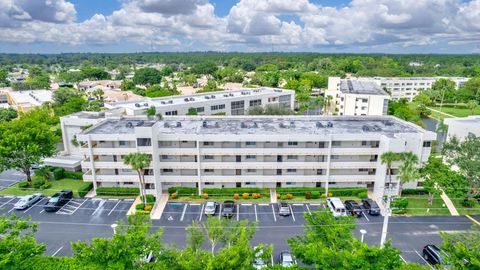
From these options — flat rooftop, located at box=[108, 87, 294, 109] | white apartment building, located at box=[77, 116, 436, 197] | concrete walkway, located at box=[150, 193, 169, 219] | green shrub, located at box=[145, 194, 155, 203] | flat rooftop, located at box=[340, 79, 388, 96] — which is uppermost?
flat rooftop, located at box=[340, 79, 388, 96]

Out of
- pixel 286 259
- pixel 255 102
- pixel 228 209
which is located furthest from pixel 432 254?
pixel 255 102

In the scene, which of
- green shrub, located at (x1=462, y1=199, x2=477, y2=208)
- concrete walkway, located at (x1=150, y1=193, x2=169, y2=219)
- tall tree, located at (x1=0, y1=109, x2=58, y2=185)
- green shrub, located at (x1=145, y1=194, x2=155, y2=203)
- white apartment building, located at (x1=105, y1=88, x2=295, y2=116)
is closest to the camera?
concrete walkway, located at (x1=150, y1=193, x2=169, y2=219)

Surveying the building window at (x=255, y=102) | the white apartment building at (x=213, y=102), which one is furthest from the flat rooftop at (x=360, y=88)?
the building window at (x=255, y=102)

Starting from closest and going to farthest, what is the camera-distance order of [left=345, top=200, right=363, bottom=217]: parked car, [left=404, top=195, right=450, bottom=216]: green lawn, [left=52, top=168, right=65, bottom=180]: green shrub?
[left=345, top=200, right=363, bottom=217]: parked car, [left=404, top=195, right=450, bottom=216]: green lawn, [left=52, top=168, right=65, bottom=180]: green shrub

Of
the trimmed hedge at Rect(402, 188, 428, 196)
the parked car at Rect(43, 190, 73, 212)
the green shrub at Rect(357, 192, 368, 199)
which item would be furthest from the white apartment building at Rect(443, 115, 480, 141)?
the parked car at Rect(43, 190, 73, 212)

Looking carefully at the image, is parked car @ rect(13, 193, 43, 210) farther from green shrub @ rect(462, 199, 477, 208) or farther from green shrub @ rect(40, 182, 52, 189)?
green shrub @ rect(462, 199, 477, 208)

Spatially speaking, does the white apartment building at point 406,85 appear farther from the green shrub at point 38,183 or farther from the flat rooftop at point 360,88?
the green shrub at point 38,183

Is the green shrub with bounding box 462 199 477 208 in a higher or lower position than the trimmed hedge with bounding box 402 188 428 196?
lower
